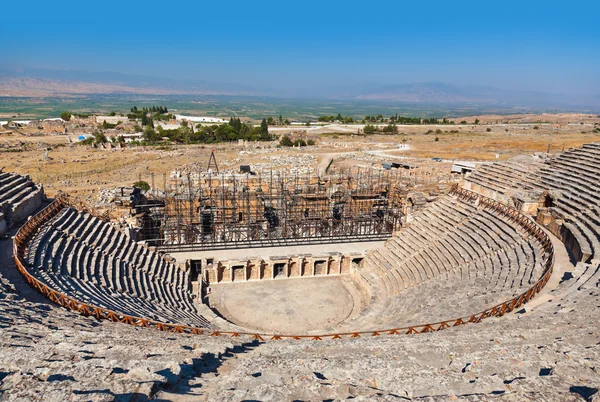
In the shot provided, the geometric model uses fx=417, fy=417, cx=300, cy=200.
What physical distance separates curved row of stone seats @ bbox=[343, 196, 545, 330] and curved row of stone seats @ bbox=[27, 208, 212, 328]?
847 cm

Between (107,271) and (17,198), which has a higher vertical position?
(17,198)

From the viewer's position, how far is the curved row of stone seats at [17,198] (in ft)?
67.4

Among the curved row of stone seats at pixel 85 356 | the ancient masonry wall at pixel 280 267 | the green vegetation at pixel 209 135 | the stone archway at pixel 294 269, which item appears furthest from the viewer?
the green vegetation at pixel 209 135

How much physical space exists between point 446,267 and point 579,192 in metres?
9.13

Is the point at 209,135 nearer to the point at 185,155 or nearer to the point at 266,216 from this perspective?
the point at 185,155

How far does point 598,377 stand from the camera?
852cm

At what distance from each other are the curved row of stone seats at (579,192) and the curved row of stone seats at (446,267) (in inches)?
82.3

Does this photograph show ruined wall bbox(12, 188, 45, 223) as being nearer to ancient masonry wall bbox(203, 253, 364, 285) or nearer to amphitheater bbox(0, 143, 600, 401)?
amphitheater bbox(0, 143, 600, 401)

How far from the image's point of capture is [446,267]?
21438 mm

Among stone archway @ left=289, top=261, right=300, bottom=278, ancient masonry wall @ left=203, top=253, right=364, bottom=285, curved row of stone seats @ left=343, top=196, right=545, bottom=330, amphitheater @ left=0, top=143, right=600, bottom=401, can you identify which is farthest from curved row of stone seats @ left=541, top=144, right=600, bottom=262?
stone archway @ left=289, top=261, right=300, bottom=278

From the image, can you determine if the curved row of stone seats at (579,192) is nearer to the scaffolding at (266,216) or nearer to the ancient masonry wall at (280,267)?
the scaffolding at (266,216)

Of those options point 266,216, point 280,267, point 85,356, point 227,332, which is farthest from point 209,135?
point 85,356

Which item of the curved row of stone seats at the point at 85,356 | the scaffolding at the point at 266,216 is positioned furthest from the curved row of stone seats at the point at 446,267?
the curved row of stone seats at the point at 85,356

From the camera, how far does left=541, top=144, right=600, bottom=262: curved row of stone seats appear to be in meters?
18.9
